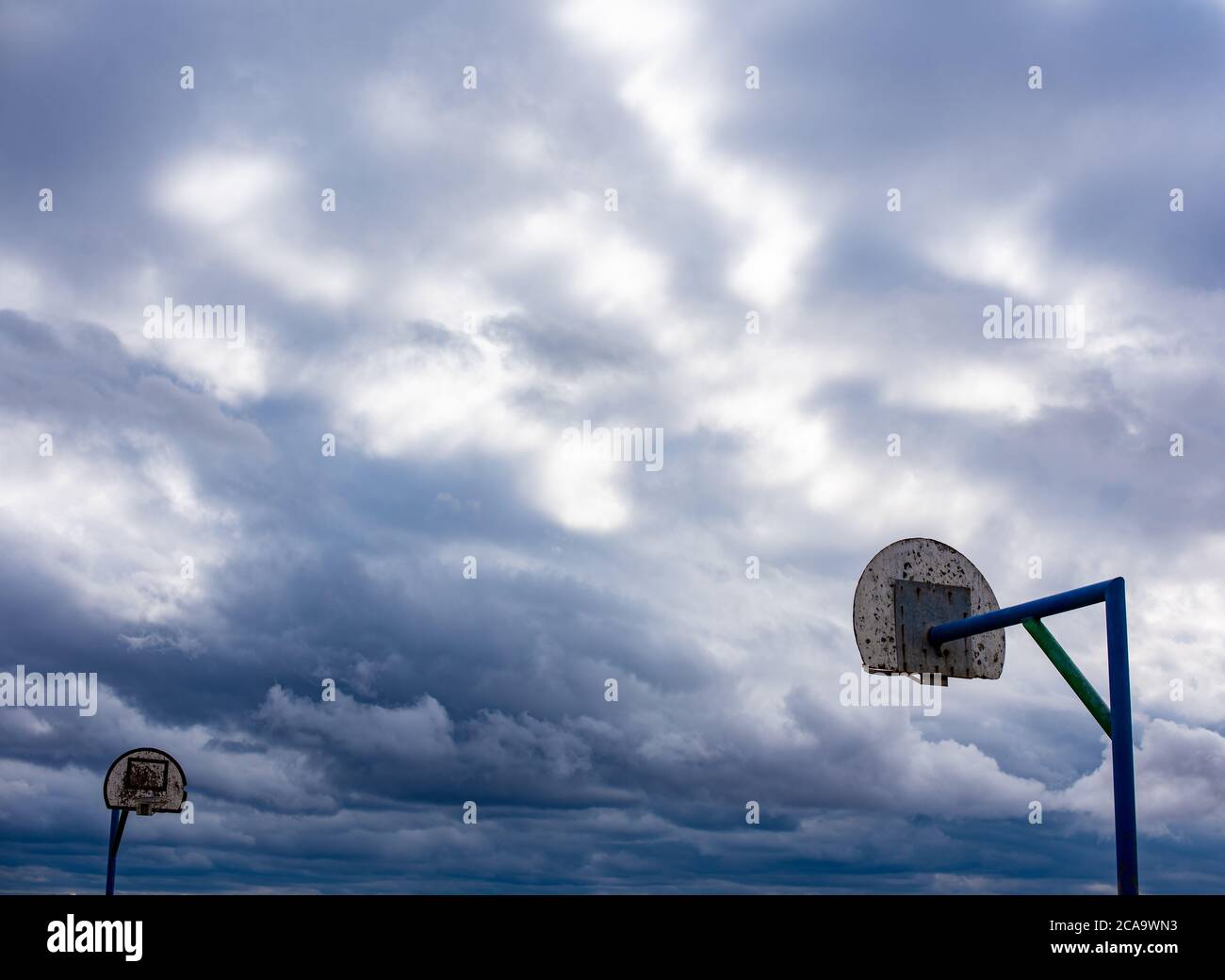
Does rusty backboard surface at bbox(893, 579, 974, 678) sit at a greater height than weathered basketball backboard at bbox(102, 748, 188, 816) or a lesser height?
greater

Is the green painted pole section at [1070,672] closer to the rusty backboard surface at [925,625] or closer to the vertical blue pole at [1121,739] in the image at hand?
the vertical blue pole at [1121,739]

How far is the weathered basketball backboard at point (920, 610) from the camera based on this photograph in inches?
456

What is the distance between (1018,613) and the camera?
419 inches

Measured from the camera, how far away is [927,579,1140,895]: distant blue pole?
907cm

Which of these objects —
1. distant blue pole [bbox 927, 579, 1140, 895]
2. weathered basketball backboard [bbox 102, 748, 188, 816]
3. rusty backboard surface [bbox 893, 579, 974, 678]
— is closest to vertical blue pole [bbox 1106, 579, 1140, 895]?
distant blue pole [bbox 927, 579, 1140, 895]

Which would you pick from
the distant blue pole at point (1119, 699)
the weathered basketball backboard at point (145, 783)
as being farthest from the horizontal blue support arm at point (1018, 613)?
the weathered basketball backboard at point (145, 783)

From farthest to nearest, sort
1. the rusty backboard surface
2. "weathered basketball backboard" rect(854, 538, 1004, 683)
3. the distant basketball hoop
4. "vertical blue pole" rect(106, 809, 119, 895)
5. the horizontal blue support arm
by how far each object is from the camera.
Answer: "vertical blue pole" rect(106, 809, 119, 895)
the rusty backboard surface
"weathered basketball backboard" rect(854, 538, 1004, 683)
the distant basketball hoop
the horizontal blue support arm

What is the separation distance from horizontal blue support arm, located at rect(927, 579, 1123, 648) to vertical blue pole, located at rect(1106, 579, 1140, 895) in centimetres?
19

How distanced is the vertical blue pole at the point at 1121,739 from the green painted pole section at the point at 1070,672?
24.0 inches

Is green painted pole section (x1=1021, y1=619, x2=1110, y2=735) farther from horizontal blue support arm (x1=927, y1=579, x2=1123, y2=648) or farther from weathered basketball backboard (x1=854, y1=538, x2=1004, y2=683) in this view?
weathered basketball backboard (x1=854, y1=538, x2=1004, y2=683)

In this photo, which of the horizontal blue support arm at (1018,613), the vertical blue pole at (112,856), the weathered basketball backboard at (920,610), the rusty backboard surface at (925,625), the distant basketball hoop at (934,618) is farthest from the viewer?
the vertical blue pole at (112,856)
